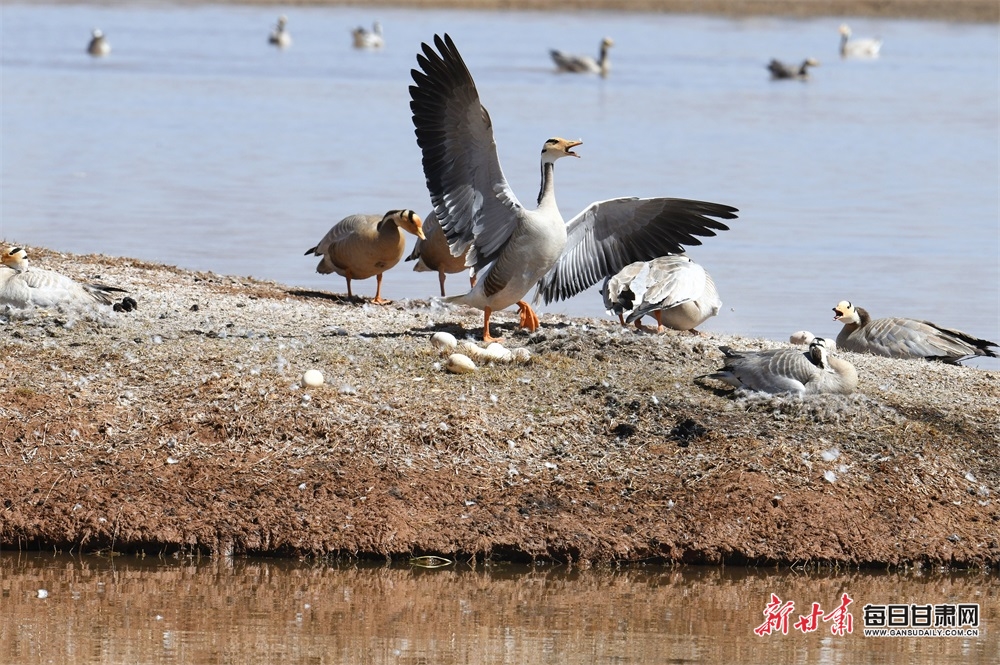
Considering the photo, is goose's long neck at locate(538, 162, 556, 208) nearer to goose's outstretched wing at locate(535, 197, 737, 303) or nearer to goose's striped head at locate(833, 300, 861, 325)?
goose's outstretched wing at locate(535, 197, 737, 303)

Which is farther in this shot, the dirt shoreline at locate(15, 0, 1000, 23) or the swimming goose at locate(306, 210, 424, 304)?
the dirt shoreline at locate(15, 0, 1000, 23)

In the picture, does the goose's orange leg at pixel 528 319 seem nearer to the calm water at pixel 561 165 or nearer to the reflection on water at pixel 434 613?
the reflection on water at pixel 434 613

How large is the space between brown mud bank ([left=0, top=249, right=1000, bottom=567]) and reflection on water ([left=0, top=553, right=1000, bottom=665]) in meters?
0.15

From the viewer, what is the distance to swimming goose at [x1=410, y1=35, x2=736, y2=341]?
29.0 ft

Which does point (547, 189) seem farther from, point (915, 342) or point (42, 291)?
point (42, 291)

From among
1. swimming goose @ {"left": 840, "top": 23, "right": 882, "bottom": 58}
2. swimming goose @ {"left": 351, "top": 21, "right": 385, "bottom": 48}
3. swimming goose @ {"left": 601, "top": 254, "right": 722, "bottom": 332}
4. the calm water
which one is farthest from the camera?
swimming goose @ {"left": 840, "top": 23, "right": 882, "bottom": 58}

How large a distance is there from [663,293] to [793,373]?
181 centimetres

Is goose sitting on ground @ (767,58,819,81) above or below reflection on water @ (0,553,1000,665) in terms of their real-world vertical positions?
above

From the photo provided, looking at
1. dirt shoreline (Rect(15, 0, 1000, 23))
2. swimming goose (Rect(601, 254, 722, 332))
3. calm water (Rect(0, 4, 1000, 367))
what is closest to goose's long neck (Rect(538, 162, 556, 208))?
swimming goose (Rect(601, 254, 722, 332))

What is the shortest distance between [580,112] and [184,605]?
25282 millimetres

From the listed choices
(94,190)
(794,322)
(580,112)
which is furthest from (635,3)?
(794,322)

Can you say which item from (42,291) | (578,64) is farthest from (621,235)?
(578,64)

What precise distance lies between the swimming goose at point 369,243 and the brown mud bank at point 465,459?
265 centimetres

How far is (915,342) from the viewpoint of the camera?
10258mm
